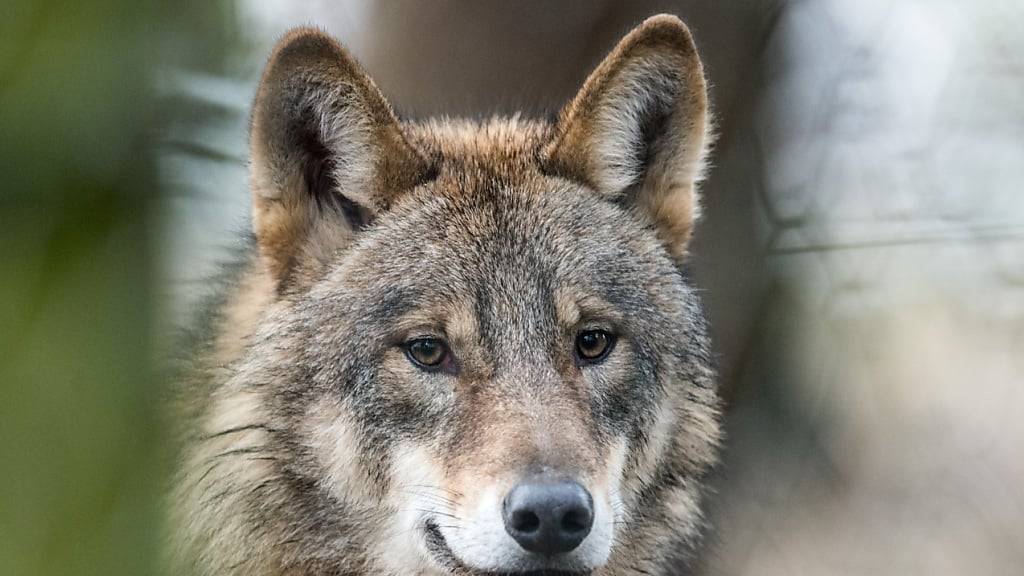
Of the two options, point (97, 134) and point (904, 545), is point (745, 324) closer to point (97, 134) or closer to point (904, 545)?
point (904, 545)

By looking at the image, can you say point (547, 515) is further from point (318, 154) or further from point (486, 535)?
point (318, 154)

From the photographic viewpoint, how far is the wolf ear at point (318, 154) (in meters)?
1.44

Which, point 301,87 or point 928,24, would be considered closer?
point 301,87

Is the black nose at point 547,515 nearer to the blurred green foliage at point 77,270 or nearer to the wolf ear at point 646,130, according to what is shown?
the wolf ear at point 646,130

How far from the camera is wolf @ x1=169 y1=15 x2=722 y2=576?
57.3 inches

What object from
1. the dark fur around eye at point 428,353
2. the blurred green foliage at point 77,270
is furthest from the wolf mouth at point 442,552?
the blurred green foliage at point 77,270

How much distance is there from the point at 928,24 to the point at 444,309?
1.59 m

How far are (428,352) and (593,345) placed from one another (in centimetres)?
27

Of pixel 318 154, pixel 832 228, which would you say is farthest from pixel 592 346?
pixel 832 228

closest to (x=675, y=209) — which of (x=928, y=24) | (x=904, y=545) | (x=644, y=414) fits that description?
(x=644, y=414)

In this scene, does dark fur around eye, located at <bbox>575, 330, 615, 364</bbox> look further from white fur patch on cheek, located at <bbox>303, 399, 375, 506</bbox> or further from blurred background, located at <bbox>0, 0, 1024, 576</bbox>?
blurred background, located at <bbox>0, 0, 1024, 576</bbox>

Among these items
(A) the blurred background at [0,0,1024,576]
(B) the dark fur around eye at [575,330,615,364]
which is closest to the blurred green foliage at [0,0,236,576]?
(A) the blurred background at [0,0,1024,576]

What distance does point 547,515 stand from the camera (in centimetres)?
131

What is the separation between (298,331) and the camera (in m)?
1.58
